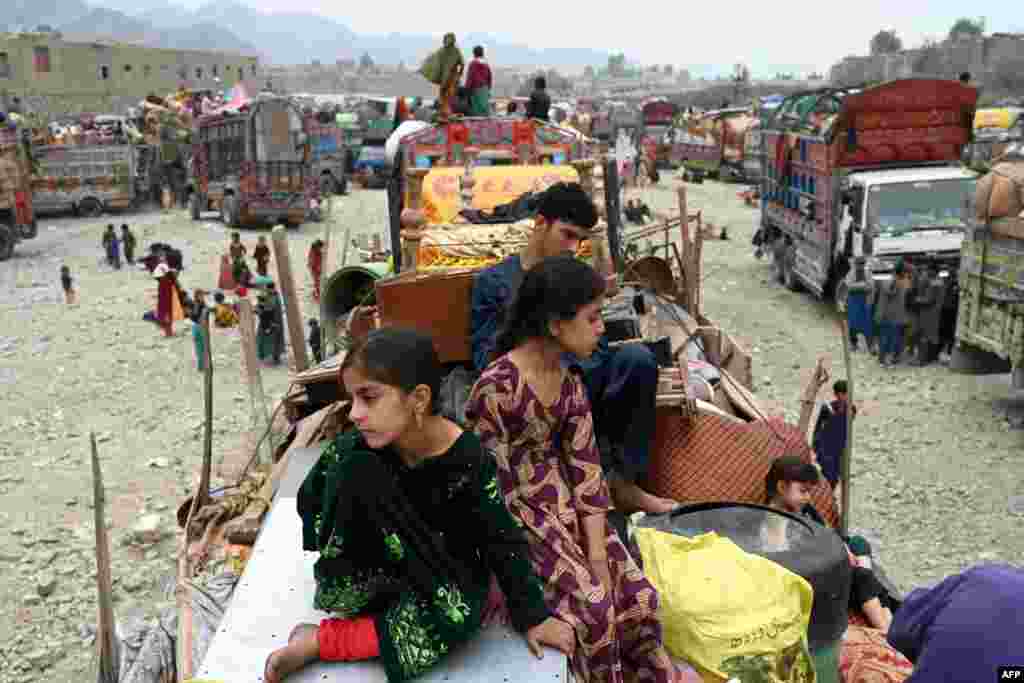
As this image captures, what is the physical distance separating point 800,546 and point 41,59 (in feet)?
157

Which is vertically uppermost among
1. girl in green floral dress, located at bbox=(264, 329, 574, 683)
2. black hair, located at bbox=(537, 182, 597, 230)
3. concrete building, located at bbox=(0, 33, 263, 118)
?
concrete building, located at bbox=(0, 33, 263, 118)

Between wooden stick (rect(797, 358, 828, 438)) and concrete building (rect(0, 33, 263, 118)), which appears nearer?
wooden stick (rect(797, 358, 828, 438))

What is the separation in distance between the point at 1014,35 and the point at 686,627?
44063mm

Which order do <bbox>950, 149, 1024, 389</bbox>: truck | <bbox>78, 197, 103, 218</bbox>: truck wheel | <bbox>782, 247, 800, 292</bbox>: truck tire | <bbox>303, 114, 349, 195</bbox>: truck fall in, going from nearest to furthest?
<bbox>950, 149, 1024, 389</bbox>: truck → <bbox>782, 247, 800, 292</bbox>: truck tire → <bbox>78, 197, 103, 218</bbox>: truck wheel → <bbox>303, 114, 349, 195</bbox>: truck

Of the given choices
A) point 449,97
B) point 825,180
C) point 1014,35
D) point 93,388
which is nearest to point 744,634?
point 449,97

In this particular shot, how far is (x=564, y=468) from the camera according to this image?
2.93 metres

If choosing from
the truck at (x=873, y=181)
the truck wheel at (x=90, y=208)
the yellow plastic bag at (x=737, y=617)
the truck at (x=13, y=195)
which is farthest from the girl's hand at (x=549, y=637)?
the truck wheel at (x=90, y=208)

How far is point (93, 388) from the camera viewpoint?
11445 mm

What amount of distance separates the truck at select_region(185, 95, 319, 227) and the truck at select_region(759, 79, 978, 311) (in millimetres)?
11882

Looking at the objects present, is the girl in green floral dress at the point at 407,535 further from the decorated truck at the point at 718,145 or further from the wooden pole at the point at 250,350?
the decorated truck at the point at 718,145

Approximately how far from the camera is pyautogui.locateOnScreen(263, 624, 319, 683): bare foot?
2.41m

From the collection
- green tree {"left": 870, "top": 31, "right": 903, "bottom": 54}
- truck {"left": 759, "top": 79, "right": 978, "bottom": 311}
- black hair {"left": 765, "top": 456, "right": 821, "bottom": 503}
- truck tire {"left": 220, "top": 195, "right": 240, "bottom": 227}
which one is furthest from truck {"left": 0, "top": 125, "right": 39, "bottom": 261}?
green tree {"left": 870, "top": 31, "right": 903, "bottom": 54}

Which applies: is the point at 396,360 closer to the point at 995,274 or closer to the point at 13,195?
the point at 995,274

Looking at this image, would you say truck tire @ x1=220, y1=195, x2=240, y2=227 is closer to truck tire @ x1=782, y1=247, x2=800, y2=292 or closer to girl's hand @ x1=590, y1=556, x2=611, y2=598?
truck tire @ x1=782, y1=247, x2=800, y2=292
